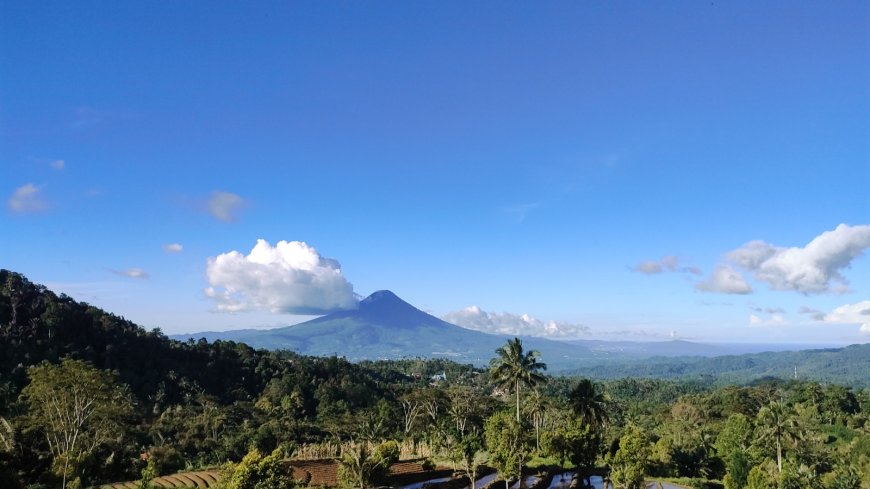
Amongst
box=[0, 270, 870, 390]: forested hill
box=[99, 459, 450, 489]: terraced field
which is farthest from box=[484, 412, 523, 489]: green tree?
box=[0, 270, 870, 390]: forested hill

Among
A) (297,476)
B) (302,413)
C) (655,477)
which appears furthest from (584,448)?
(302,413)

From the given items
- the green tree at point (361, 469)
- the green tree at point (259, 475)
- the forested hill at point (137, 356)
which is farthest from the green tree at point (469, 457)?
the forested hill at point (137, 356)

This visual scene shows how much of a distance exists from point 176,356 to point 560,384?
11263cm

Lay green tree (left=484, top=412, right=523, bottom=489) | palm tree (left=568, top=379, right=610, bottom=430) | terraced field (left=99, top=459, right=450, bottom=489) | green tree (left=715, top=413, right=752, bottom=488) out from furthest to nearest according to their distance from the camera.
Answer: palm tree (left=568, top=379, right=610, bottom=430) → green tree (left=715, top=413, right=752, bottom=488) → green tree (left=484, top=412, right=523, bottom=489) → terraced field (left=99, top=459, right=450, bottom=489)

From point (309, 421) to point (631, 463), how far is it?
4699 cm

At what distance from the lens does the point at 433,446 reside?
57531 millimetres

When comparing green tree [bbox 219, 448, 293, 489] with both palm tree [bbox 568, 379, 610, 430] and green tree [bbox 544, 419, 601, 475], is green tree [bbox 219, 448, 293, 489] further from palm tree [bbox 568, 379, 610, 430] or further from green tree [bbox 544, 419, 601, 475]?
palm tree [bbox 568, 379, 610, 430]

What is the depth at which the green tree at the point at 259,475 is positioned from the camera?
2402cm

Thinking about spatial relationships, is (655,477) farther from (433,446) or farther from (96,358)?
(96,358)

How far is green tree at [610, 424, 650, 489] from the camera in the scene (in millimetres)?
36531

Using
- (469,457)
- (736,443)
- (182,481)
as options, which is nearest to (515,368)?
(469,457)

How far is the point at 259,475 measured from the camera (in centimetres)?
2448

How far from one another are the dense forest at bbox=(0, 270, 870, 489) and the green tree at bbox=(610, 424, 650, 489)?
14cm

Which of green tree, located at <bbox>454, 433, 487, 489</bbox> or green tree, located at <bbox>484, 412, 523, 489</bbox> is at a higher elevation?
green tree, located at <bbox>484, 412, 523, 489</bbox>
